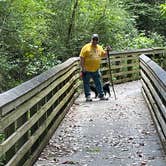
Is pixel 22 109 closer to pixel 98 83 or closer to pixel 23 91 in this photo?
pixel 23 91

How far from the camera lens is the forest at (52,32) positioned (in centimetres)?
1192

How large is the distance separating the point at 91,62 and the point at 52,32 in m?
4.08

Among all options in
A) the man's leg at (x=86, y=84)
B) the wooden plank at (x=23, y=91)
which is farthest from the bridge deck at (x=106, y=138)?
the wooden plank at (x=23, y=91)

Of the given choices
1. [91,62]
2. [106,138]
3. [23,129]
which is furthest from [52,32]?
[23,129]

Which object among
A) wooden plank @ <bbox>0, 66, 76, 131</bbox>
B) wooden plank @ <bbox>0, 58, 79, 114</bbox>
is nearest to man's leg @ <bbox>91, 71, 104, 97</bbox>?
wooden plank @ <bbox>0, 58, 79, 114</bbox>

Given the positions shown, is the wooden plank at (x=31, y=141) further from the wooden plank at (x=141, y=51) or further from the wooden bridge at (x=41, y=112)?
Result: the wooden plank at (x=141, y=51)

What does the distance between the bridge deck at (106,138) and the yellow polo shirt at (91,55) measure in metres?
1.23

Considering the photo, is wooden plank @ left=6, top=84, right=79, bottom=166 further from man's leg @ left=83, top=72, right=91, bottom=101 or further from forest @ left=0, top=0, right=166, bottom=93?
man's leg @ left=83, top=72, right=91, bottom=101

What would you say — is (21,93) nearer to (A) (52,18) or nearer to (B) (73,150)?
(B) (73,150)

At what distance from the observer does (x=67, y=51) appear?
16.8 meters

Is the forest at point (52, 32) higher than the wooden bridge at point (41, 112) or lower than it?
higher

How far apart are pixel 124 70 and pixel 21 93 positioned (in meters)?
12.5

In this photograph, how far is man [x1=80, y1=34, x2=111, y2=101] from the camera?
12.7 m

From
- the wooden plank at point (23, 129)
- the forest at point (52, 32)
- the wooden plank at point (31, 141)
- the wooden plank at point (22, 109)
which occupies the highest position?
the forest at point (52, 32)
